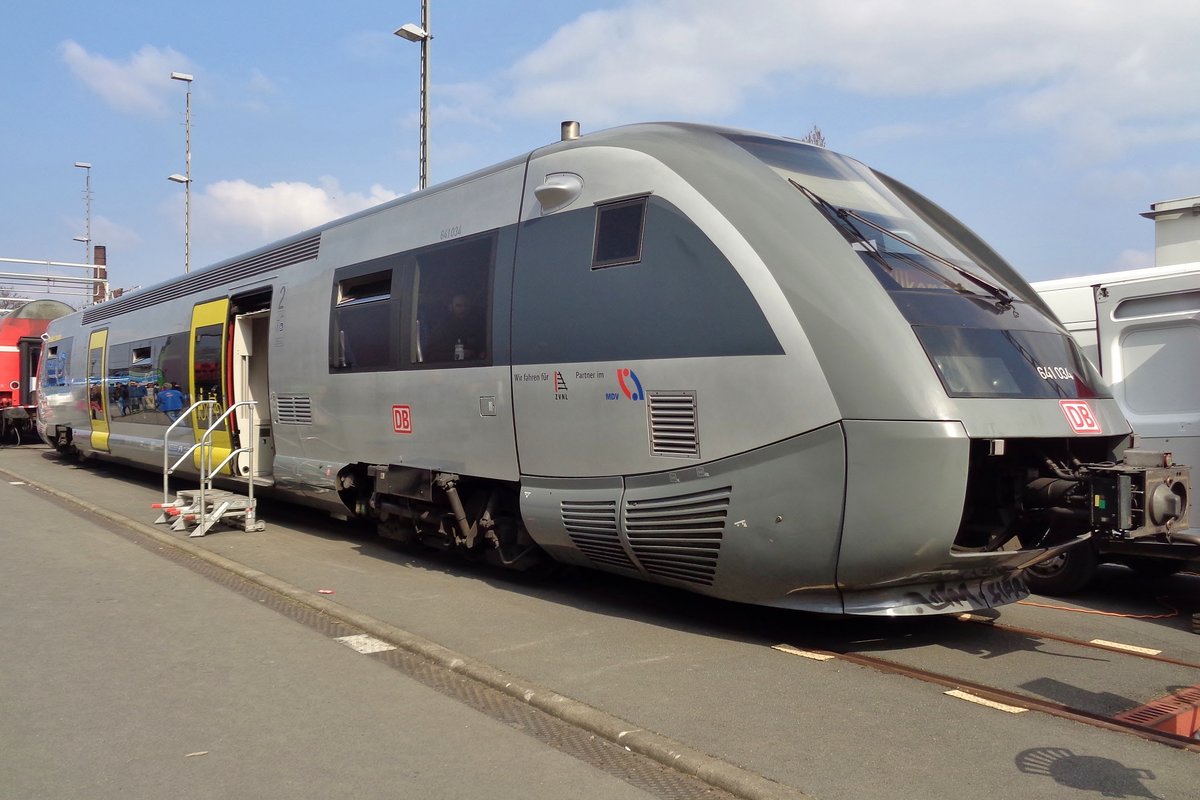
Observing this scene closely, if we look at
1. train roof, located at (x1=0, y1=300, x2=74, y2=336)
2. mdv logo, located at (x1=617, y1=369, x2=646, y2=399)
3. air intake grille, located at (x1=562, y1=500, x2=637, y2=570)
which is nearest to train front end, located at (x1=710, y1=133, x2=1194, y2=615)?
mdv logo, located at (x1=617, y1=369, x2=646, y2=399)

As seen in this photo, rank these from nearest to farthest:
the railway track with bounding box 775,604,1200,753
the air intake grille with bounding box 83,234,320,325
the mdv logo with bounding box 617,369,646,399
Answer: the railway track with bounding box 775,604,1200,753, the mdv logo with bounding box 617,369,646,399, the air intake grille with bounding box 83,234,320,325

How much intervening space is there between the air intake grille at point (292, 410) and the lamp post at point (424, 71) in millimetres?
4942

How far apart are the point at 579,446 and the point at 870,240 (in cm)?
225

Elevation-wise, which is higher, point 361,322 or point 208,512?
point 361,322

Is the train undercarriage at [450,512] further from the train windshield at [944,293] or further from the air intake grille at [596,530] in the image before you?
the train windshield at [944,293]

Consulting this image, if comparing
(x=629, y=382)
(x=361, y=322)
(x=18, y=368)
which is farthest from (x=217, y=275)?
(x=18, y=368)

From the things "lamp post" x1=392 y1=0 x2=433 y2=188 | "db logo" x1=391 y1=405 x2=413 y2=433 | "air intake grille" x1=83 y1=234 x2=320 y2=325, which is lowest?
"db logo" x1=391 y1=405 x2=413 y2=433

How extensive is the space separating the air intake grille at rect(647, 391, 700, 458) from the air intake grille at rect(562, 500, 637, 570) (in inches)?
22.6

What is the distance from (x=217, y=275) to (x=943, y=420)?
987 cm

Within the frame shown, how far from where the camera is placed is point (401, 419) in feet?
26.5

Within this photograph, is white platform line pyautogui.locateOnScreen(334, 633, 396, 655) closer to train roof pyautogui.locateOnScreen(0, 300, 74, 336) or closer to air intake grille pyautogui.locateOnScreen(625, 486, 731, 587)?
air intake grille pyautogui.locateOnScreen(625, 486, 731, 587)

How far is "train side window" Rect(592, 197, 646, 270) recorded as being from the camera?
5988 millimetres

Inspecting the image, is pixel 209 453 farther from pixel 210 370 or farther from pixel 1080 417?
pixel 1080 417

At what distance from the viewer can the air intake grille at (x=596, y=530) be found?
6102mm
